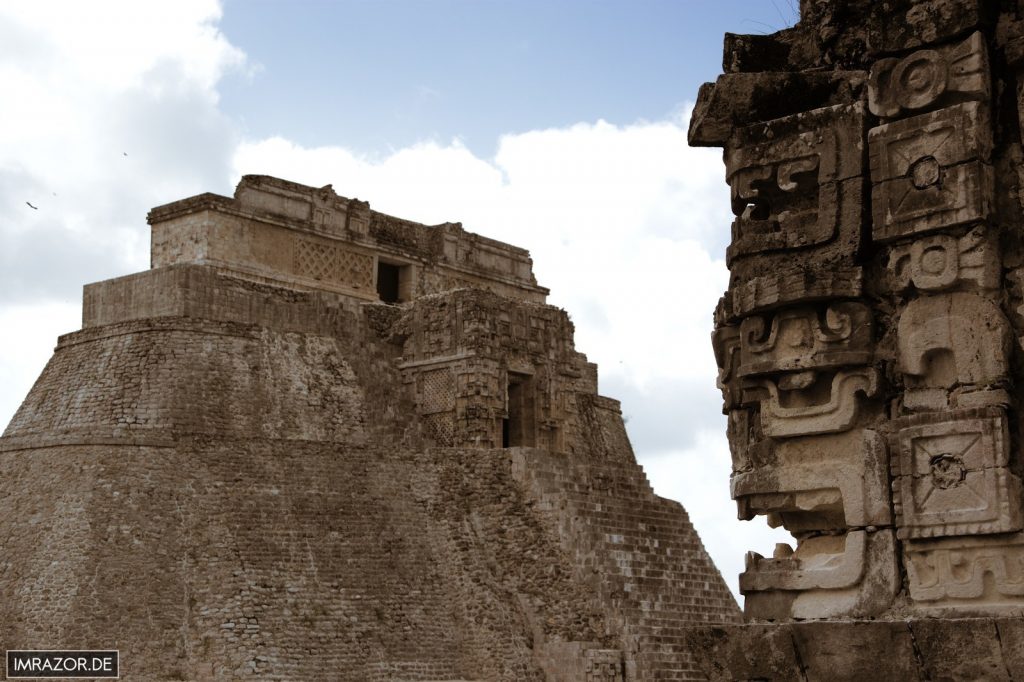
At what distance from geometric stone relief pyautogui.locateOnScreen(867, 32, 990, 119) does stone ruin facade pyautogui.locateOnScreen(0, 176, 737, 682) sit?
12792 mm

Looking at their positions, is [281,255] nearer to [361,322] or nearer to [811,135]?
[361,322]

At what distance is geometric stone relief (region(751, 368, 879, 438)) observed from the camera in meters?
5.73

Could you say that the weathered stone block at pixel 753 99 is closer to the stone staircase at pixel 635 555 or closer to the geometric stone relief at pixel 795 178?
the geometric stone relief at pixel 795 178

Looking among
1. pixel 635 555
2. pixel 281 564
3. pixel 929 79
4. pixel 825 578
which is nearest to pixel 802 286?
pixel 929 79

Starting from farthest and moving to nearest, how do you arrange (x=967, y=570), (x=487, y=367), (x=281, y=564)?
(x=487, y=367)
(x=281, y=564)
(x=967, y=570)

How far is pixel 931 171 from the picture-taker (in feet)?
18.5

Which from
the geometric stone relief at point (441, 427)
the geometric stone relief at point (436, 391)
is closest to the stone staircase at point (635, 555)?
the geometric stone relief at point (441, 427)

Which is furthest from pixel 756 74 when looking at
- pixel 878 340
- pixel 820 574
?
pixel 820 574

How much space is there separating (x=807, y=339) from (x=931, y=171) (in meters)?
0.77

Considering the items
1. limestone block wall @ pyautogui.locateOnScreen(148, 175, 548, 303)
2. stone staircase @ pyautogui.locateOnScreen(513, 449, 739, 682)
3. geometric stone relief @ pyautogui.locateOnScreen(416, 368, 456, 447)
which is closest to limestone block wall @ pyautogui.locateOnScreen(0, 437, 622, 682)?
stone staircase @ pyautogui.locateOnScreen(513, 449, 739, 682)

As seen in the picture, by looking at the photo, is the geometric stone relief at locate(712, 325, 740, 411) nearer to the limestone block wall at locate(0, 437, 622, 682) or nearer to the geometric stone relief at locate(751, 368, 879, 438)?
the geometric stone relief at locate(751, 368, 879, 438)

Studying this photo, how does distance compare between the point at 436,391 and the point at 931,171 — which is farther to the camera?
the point at 436,391

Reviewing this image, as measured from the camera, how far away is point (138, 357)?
69.9 ft

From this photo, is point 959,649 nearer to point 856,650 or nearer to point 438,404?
point 856,650
